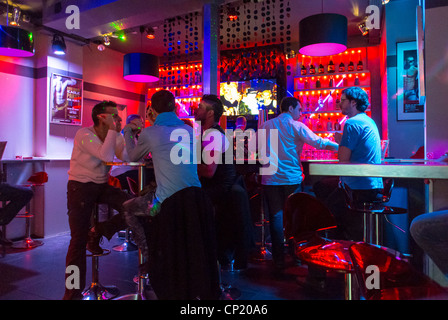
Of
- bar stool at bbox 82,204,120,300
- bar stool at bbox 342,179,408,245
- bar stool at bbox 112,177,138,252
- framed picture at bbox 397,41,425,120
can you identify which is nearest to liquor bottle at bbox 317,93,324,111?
framed picture at bbox 397,41,425,120

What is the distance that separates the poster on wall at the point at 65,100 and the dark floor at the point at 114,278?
2345mm

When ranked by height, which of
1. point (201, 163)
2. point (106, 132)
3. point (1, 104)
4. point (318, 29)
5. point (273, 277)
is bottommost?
point (273, 277)

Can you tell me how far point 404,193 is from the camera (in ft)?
12.2

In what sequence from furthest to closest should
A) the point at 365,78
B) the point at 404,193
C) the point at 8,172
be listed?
the point at 365,78
the point at 8,172
the point at 404,193

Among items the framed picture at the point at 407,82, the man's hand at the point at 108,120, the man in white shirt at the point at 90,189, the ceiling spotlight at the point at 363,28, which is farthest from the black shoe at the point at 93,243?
the ceiling spotlight at the point at 363,28

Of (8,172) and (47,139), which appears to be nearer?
(8,172)

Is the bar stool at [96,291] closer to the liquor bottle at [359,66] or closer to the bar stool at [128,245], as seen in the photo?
the bar stool at [128,245]

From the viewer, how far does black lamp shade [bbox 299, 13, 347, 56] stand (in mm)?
A: 4543

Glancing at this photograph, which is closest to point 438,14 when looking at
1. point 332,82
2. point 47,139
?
point 332,82

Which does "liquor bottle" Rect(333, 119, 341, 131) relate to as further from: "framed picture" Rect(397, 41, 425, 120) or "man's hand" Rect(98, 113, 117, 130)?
"man's hand" Rect(98, 113, 117, 130)

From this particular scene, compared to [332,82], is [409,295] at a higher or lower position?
lower

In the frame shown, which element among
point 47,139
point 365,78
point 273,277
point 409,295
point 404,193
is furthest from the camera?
point 365,78

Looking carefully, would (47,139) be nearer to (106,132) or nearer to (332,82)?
(106,132)
